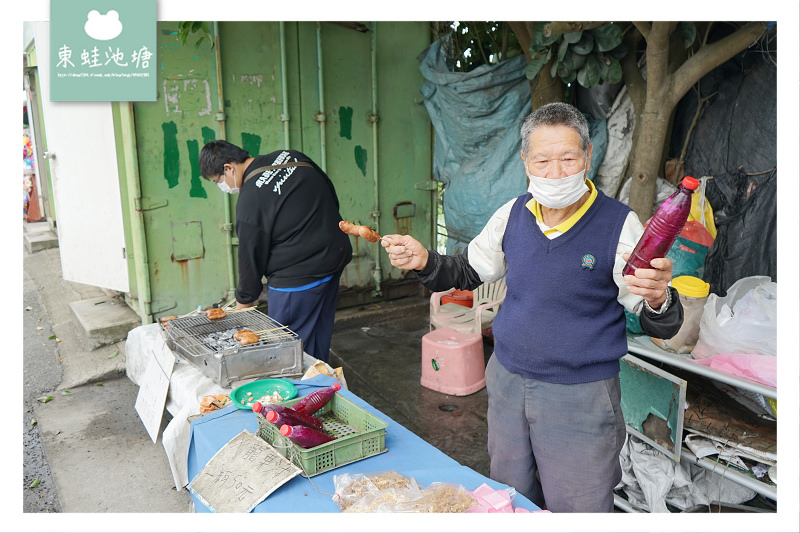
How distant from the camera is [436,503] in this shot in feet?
6.25

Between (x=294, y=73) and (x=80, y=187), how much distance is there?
7.74 ft

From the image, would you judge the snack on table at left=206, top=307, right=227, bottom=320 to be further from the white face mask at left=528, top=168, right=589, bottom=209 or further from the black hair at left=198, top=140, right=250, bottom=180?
the white face mask at left=528, top=168, right=589, bottom=209

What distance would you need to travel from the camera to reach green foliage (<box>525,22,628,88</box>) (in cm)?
421

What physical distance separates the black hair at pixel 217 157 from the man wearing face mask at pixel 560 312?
2200 mm

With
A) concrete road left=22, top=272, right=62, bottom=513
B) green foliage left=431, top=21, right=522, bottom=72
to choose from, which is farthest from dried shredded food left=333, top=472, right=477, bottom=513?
Answer: green foliage left=431, top=21, right=522, bottom=72

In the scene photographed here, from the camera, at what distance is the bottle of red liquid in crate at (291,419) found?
2.21m

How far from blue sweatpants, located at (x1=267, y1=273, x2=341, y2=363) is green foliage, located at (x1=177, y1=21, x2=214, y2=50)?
2.31 metres

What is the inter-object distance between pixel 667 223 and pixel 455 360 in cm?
328

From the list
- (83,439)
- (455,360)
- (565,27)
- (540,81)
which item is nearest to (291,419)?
(455,360)

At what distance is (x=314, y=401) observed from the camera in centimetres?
254

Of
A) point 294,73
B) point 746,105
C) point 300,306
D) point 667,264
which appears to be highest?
point 294,73

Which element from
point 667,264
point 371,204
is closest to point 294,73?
point 371,204

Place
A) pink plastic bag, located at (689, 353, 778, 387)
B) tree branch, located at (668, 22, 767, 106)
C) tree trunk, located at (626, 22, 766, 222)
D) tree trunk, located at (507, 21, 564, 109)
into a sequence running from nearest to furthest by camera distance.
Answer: pink plastic bag, located at (689, 353, 778, 387) < tree branch, located at (668, 22, 767, 106) < tree trunk, located at (626, 22, 766, 222) < tree trunk, located at (507, 21, 564, 109)
